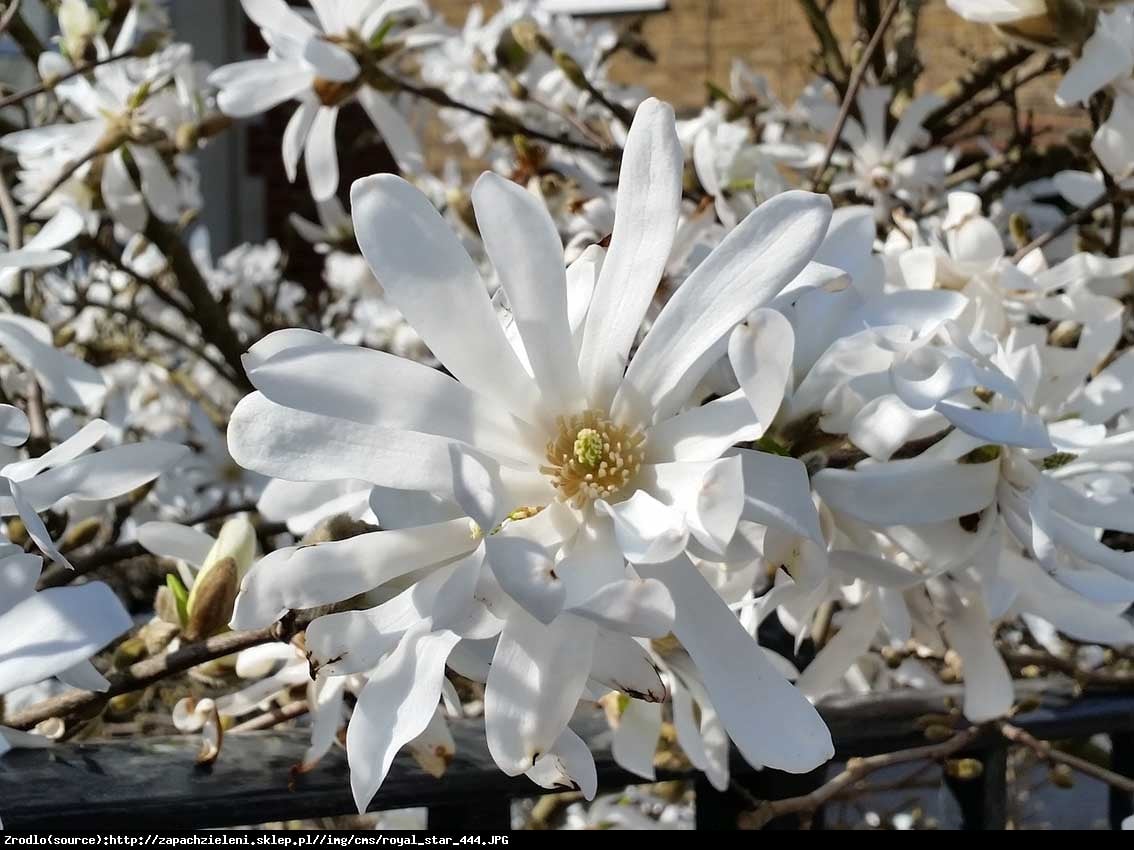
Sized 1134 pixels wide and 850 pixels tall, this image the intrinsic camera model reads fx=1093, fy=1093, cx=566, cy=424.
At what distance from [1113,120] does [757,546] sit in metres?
0.60

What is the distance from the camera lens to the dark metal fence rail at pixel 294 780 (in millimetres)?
570

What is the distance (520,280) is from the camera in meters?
0.42

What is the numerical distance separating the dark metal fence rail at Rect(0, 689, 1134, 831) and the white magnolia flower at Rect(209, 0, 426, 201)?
0.58m

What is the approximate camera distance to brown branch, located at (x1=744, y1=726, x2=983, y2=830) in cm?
83

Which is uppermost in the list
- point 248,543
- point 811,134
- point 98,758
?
point 248,543

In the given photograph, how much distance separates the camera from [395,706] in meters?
0.41

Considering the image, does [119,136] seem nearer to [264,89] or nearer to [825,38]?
[264,89]

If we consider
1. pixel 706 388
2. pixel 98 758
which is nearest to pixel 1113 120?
pixel 706 388

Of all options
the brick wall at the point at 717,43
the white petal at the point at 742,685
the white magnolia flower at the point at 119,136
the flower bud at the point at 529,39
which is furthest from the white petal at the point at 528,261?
the brick wall at the point at 717,43

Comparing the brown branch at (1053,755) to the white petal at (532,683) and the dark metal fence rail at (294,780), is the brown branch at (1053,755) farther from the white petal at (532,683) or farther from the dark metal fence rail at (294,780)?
the white petal at (532,683)

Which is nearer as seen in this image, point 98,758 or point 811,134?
point 98,758

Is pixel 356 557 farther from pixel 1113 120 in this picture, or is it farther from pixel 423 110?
pixel 423 110

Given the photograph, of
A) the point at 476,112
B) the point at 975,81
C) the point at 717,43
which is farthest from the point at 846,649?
the point at 717,43

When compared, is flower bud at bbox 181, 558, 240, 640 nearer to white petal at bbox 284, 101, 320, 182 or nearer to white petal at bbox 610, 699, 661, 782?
white petal at bbox 610, 699, 661, 782
